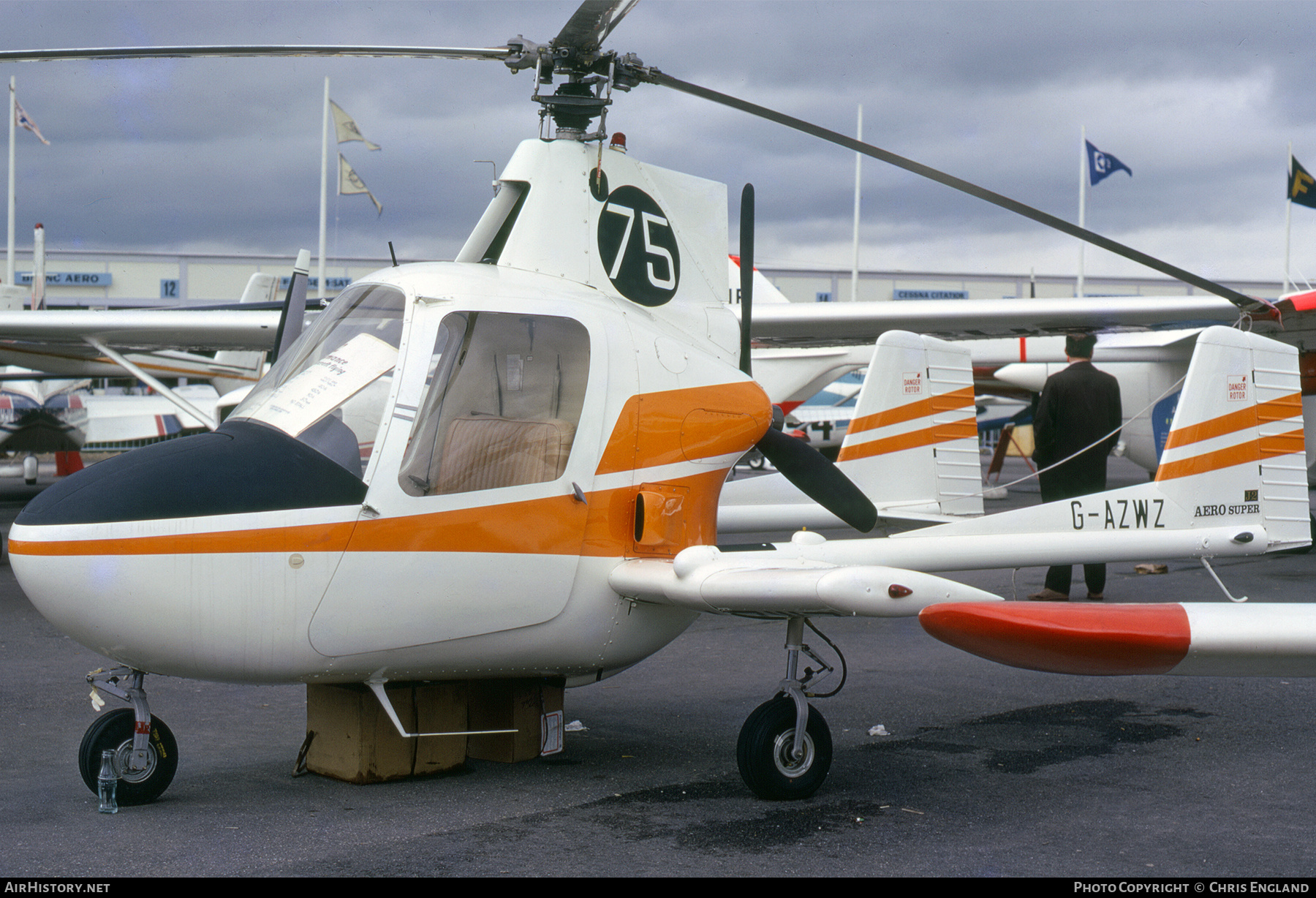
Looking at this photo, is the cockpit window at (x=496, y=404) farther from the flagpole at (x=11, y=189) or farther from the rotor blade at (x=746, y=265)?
the flagpole at (x=11, y=189)

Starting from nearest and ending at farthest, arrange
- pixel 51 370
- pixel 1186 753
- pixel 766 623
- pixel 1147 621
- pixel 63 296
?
pixel 1147 621 → pixel 1186 753 → pixel 766 623 → pixel 51 370 → pixel 63 296

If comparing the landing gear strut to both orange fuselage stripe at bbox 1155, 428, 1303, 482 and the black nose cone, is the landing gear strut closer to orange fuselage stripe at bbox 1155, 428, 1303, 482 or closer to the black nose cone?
the black nose cone

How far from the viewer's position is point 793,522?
704cm

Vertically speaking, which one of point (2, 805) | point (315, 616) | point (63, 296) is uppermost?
point (63, 296)

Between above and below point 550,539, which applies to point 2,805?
below

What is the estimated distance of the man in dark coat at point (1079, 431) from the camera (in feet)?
29.7

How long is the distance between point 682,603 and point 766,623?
480 centimetres

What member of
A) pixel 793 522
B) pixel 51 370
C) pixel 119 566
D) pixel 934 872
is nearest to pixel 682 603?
pixel 934 872

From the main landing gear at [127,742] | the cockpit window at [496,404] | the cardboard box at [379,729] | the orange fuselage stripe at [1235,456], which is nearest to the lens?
the main landing gear at [127,742]

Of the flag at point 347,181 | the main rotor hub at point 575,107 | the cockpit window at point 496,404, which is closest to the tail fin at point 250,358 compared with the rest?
the flag at point 347,181

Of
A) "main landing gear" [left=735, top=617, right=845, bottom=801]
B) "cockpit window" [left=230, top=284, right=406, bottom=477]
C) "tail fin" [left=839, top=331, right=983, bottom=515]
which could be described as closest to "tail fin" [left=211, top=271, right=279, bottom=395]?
"tail fin" [left=839, top=331, right=983, bottom=515]

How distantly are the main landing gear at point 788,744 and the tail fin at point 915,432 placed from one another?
297cm

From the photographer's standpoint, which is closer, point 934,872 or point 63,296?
point 934,872

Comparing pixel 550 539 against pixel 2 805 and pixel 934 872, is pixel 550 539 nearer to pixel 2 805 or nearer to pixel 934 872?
pixel 934 872
